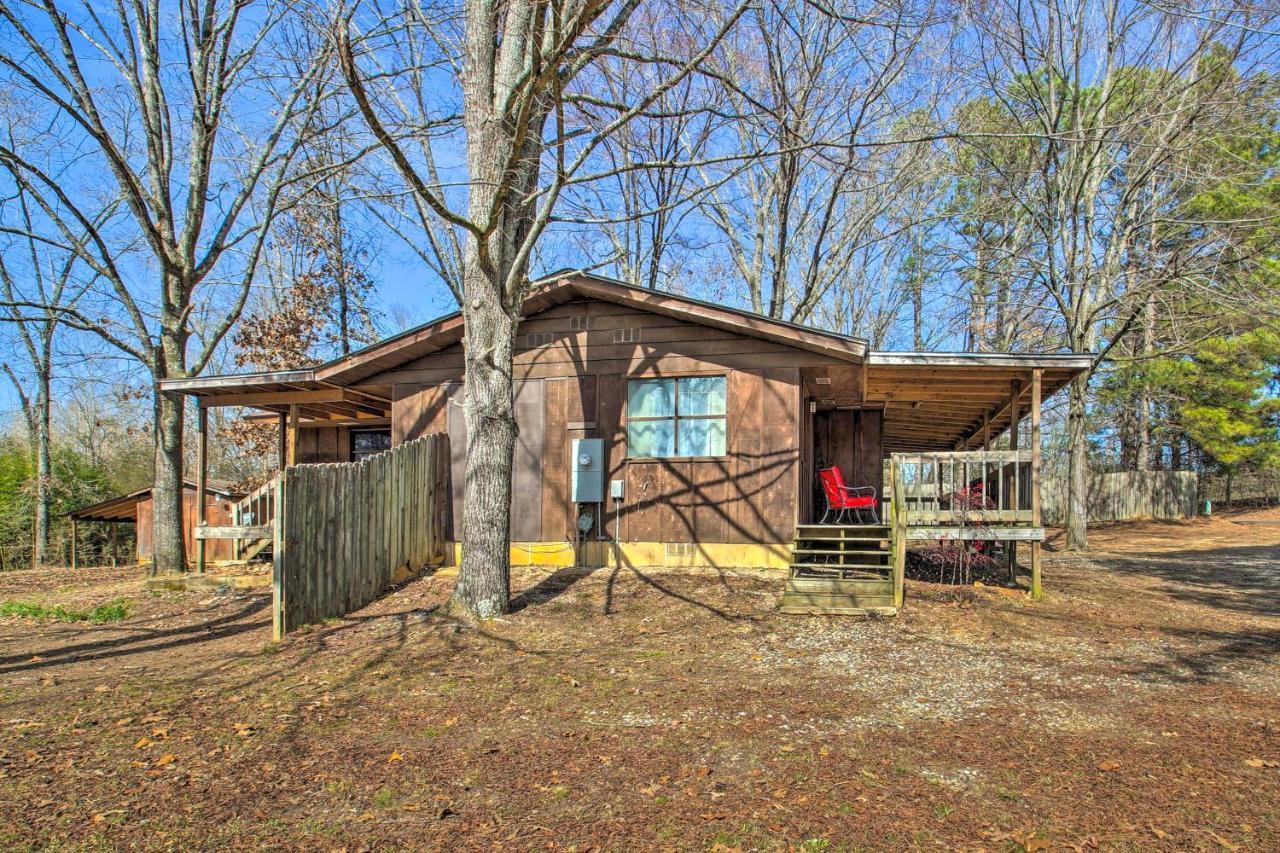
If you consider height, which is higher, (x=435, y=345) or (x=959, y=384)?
(x=435, y=345)

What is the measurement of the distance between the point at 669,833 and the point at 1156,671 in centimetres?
445

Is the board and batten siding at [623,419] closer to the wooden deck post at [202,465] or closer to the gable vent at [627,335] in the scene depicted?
the gable vent at [627,335]

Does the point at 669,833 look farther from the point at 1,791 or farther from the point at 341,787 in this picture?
the point at 1,791

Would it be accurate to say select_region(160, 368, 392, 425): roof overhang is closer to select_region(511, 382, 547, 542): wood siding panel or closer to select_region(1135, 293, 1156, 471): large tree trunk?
select_region(511, 382, 547, 542): wood siding panel

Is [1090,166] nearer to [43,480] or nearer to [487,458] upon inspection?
[487,458]

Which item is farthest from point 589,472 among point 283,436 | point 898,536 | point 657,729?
point 283,436

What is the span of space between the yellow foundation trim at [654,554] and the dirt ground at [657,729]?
139cm

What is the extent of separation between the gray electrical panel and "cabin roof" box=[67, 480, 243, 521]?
13038mm

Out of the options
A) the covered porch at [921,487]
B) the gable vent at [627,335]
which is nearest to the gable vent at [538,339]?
the gable vent at [627,335]

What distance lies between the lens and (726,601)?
792 cm

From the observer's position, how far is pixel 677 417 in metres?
9.83

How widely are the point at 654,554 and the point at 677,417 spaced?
1.85 meters

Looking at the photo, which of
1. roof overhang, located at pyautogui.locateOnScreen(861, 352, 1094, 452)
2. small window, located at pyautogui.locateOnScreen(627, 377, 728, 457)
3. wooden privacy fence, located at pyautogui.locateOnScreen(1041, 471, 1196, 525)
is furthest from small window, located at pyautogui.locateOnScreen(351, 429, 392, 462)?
wooden privacy fence, located at pyautogui.locateOnScreen(1041, 471, 1196, 525)

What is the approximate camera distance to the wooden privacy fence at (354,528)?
22.4 ft
